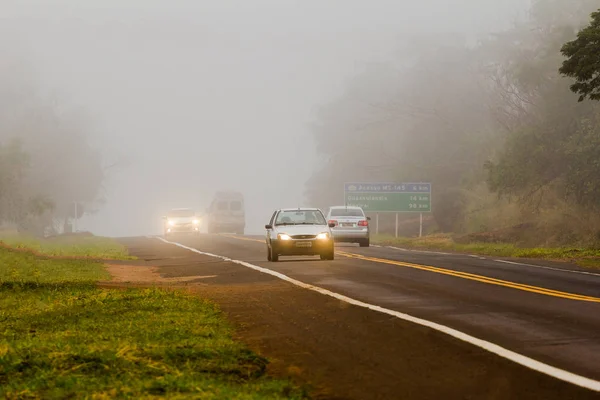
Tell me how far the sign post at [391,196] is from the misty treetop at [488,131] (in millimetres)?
3304

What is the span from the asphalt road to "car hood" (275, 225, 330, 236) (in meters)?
4.84

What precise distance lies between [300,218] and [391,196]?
101 feet

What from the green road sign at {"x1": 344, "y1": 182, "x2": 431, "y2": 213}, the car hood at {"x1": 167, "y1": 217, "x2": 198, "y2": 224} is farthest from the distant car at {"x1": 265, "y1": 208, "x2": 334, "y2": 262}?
the car hood at {"x1": 167, "y1": 217, "x2": 198, "y2": 224}

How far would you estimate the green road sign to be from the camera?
59375 mm

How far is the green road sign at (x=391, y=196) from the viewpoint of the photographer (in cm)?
5938

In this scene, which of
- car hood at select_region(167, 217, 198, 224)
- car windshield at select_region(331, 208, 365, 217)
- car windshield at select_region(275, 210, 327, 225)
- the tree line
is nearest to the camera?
car windshield at select_region(275, 210, 327, 225)

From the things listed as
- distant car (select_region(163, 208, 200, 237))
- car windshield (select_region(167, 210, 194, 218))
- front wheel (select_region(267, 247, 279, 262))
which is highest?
car windshield (select_region(167, 210, 194, 218))

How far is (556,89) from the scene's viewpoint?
51469 millimetres

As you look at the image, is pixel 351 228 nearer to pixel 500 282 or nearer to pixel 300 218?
pixel 300 218

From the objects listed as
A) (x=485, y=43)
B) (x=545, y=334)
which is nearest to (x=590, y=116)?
(x=485, y=43)

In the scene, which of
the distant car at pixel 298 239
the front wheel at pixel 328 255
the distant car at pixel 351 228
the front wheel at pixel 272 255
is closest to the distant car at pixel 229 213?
the distant car at pixel 351 228

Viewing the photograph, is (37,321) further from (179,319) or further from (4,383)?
(4,383)

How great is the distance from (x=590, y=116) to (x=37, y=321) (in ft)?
131

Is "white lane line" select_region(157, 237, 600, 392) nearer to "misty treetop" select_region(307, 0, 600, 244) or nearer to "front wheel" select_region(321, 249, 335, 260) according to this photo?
"front wheel" select_region(321, 249, 335, 260)
